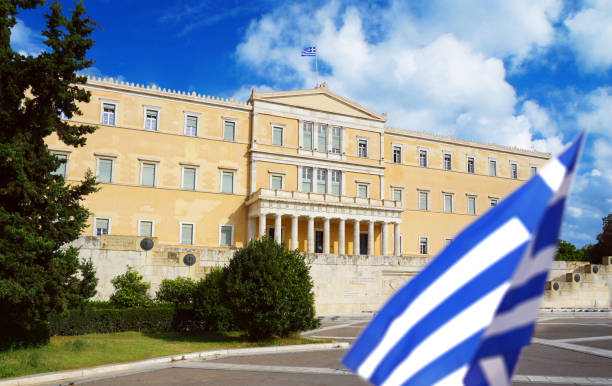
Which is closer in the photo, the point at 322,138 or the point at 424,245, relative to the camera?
the point at 322,138

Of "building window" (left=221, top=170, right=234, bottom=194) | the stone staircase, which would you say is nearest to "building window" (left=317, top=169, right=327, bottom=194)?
"building window" (left=221, top=170, right=234, bottom=194)

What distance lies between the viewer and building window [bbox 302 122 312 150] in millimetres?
41938

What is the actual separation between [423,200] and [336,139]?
10740mm

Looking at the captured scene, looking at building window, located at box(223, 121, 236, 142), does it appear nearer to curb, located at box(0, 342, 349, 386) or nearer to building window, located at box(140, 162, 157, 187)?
building window, located at box(140, 162, 157, 187)

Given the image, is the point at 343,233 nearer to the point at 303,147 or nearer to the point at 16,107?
the point at 303,147

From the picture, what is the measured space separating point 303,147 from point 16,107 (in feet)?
97.3

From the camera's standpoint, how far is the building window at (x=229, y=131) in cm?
4003

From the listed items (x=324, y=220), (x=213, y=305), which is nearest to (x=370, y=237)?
(x=324, y=220)

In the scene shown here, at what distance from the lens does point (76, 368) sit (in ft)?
36.7

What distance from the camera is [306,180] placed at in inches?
1630

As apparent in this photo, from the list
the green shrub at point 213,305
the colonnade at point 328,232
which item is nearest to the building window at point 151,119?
the colonnade at point 328,232

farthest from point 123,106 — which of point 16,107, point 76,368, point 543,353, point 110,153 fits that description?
point 543,353

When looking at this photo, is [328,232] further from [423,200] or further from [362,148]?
[423,200]

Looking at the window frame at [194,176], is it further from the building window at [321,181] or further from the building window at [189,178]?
the building window at [321,181]
